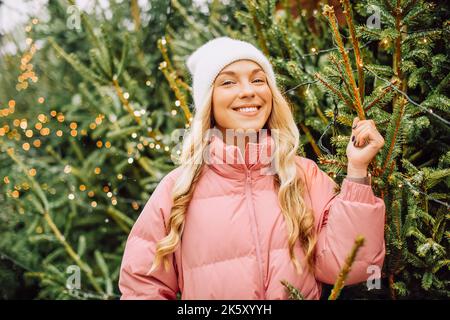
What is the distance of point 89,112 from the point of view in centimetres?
414

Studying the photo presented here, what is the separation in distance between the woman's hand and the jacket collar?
0.41m

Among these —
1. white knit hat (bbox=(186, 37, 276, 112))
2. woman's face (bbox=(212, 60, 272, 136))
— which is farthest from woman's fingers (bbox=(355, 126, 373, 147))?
white knit hat (bbox=(186, 37, 276, 112))

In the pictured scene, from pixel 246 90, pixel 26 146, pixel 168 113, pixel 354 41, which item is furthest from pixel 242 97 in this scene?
pixel 26 146

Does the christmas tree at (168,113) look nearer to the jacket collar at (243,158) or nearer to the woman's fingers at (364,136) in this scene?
the woman's fingers at (364,136)

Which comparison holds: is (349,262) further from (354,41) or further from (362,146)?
(354,41)

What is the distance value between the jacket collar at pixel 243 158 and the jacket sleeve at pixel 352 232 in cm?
38

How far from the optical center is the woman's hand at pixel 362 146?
164cm

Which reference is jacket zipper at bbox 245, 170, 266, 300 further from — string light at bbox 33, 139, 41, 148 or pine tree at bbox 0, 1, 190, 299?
string light at bbox 33, 139, 41, 148

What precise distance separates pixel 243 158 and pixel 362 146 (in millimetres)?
559

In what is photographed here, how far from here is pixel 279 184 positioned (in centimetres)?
197

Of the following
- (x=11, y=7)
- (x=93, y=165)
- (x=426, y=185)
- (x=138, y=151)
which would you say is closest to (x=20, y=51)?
(x=11, y=7)

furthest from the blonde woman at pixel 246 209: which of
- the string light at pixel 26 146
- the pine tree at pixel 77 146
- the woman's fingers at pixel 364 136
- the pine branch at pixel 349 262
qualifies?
the string light at pixel 26 146

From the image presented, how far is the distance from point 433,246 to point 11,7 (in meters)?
4.22

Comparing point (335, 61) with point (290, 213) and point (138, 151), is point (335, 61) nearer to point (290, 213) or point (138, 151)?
point (290, 213)
